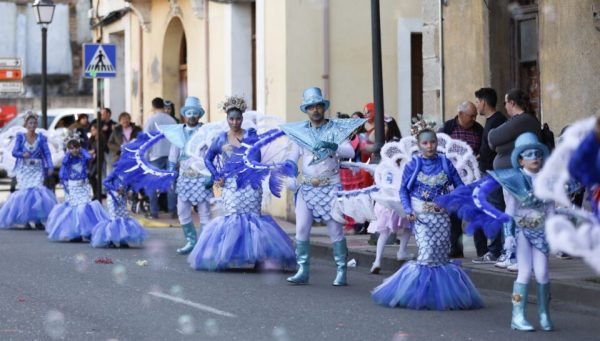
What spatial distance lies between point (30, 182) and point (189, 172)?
5451 millimetres

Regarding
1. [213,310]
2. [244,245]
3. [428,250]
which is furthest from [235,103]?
[213,310]

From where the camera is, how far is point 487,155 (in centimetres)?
1455

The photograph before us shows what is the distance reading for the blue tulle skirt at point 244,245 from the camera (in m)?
14.2

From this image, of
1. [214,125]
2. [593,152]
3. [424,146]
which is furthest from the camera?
[214,125]

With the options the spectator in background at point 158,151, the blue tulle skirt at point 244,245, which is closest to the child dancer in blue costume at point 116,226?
the blue tulle skirt at point 244,245

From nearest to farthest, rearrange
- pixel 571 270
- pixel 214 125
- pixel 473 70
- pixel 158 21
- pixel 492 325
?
1. pixel 492 325
2. pixel 571 270
3. pixel 214 125
4. pixel 473 70
5. pixel 158 21

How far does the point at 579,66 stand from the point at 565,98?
422 mm

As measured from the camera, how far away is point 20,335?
31.9 ft

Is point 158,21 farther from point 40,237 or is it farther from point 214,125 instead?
point 214,125

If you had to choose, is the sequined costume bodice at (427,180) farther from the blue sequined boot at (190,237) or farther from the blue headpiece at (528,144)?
the blue sequined boot at (190,237)

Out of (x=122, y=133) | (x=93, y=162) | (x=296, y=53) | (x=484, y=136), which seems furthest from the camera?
(x=93, y=162)

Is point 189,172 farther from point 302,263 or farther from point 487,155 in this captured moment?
point 487,155

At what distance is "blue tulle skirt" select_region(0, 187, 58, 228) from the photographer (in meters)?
20.8

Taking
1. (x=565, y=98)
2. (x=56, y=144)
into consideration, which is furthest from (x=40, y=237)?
(x=565, y=98)
